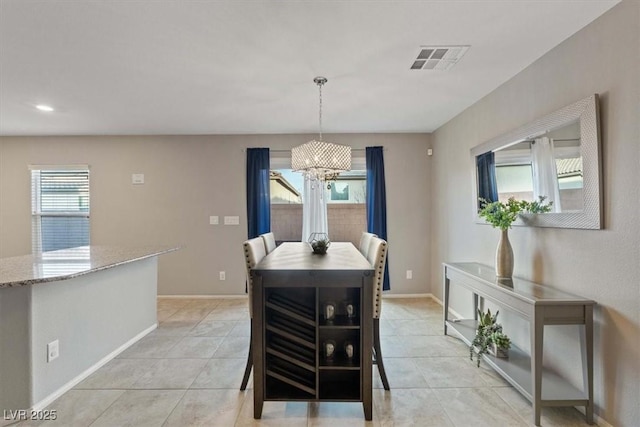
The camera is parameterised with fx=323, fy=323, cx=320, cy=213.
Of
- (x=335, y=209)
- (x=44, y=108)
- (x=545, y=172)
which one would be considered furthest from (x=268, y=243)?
(x=44, y=108)

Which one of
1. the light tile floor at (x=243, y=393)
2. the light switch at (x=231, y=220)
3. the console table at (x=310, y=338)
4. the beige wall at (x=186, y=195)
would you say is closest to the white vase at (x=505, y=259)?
the light tile floor at (x=243, y=393)

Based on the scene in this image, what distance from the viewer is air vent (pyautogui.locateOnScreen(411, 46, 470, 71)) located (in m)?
2.21

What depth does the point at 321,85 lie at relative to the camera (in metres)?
2.80

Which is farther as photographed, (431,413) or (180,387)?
(180,387)

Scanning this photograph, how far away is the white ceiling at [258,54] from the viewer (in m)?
1.79

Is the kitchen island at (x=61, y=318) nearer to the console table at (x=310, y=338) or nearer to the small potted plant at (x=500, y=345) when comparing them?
the console table at (x=310, y=338)

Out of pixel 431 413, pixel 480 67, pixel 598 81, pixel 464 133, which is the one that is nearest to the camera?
pixel 598 81

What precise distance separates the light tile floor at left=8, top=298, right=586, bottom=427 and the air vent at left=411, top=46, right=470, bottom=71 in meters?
2.34

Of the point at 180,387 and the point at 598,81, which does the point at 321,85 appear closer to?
the point at 598,81

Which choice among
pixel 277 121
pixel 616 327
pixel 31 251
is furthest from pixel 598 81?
pixel 31 251

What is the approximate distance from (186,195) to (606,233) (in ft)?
14.7

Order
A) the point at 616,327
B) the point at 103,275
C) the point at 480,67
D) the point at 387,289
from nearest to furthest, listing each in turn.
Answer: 1. the point at 616,327
2. the point at 480,67
3. the point at 103,275
4. the point at 387,289

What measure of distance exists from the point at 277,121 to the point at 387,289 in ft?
8.83

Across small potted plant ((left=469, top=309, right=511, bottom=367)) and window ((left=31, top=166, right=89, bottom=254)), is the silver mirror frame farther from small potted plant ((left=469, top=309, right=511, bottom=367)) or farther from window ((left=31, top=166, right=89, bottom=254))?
window ((left=31, top=166, right=89, bottom=254))
